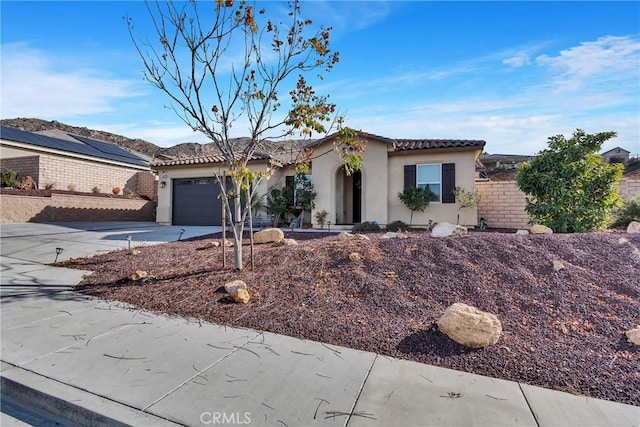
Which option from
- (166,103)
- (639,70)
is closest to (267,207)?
(166,103)

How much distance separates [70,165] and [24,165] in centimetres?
211

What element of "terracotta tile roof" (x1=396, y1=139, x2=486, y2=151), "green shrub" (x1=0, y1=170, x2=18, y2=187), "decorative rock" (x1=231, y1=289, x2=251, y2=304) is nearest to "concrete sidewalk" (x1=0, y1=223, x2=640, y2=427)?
"decorative rock" (x1=231, y1=289, x2=251, y2=304)

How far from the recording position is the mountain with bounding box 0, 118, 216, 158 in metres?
33.8

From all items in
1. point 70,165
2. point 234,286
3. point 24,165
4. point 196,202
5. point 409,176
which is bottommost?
point 234,286

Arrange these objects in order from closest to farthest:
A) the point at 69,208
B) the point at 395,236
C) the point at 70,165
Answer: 1. the point at 395,236
2. the point at 69,208
3. the point at 70,165

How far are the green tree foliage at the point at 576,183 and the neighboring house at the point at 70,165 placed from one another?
2312 centimetres

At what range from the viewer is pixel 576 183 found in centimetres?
848

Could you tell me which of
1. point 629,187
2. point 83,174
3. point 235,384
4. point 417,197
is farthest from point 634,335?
point 83,174

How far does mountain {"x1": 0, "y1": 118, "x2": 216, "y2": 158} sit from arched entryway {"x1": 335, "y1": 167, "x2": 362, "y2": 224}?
20.1 metres

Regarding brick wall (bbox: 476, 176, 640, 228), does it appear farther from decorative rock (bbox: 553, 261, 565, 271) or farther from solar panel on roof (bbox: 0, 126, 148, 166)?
solar panel on roof (bbox: 0, 126, 148, 166)

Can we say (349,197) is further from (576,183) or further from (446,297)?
(446,297)

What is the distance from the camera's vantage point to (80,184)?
806 inches

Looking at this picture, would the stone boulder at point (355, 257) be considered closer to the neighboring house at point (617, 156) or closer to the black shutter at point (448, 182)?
the black shutter at point (448, 182)

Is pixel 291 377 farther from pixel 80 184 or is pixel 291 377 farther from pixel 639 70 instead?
pixel 80 184
